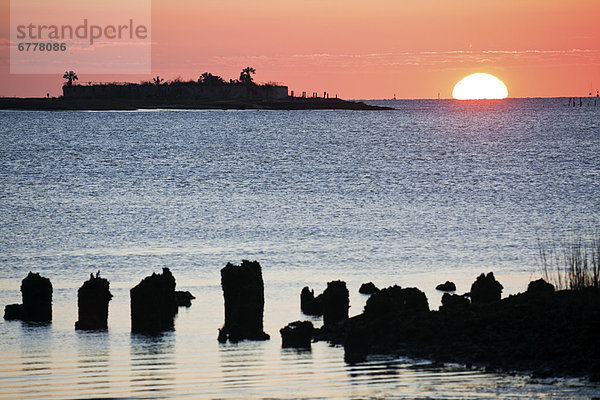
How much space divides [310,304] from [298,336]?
394 cm

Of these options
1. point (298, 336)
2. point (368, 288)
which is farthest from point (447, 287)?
point (298, 336)

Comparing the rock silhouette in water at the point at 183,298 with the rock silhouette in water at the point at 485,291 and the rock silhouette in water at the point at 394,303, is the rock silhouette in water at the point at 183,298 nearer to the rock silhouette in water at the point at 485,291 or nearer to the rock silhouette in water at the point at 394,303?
the rock silhouette in water at the point at 394,303

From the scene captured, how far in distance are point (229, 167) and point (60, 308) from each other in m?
65.1

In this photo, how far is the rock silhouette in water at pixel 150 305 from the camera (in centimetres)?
2131

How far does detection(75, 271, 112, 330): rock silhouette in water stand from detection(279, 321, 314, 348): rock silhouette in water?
452 centimetres

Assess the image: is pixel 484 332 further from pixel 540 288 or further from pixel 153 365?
pixel 153 365

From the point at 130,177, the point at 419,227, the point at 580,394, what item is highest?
the point at 130,177

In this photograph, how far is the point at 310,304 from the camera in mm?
23500

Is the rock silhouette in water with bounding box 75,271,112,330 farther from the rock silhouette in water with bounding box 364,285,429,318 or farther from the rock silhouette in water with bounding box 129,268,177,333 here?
the rock silhouette in water with bounding box 364,285,429,318

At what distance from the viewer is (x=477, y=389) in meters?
15.8

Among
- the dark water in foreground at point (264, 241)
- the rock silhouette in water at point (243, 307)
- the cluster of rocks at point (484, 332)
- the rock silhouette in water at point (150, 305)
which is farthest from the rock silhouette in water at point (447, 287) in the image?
the rock silhouette in water at point (150, 305)

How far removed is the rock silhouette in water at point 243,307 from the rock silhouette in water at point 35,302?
15.4 feet

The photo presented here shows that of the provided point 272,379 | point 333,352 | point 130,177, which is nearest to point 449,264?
point 333,352

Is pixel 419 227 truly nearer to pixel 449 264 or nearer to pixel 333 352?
Result: pixel 449 264
